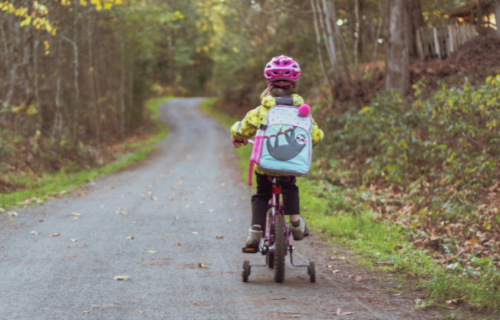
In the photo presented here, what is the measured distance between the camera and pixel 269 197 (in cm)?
524

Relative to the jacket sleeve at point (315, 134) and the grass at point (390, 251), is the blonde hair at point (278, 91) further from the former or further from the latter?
the grass at point (390, 251)

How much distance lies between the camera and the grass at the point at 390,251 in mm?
4465

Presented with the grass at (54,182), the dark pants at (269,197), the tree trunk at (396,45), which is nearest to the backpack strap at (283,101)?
the dark pants at (269,197)

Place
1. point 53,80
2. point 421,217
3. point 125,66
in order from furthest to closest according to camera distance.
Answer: point 125,66, point 53,80, point 421,217

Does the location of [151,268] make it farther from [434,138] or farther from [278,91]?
[434,138]

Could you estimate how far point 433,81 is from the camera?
16969 mm

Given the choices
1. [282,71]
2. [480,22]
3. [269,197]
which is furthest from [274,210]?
[480,22]

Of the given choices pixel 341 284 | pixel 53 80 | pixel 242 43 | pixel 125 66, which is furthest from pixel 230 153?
pixel 341 284

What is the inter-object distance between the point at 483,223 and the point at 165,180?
984 centimetres

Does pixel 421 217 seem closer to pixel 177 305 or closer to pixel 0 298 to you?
pixel 177 305

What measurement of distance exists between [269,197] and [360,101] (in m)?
14.3

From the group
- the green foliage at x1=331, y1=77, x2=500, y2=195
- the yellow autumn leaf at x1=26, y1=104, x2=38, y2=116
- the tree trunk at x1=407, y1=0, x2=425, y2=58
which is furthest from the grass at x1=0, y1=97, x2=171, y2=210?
the tree trunk at x1=407, y1=0, x2=425, y2=58

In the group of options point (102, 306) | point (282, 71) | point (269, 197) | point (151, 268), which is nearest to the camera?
point (102, 306)

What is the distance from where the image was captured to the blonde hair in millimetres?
5109
